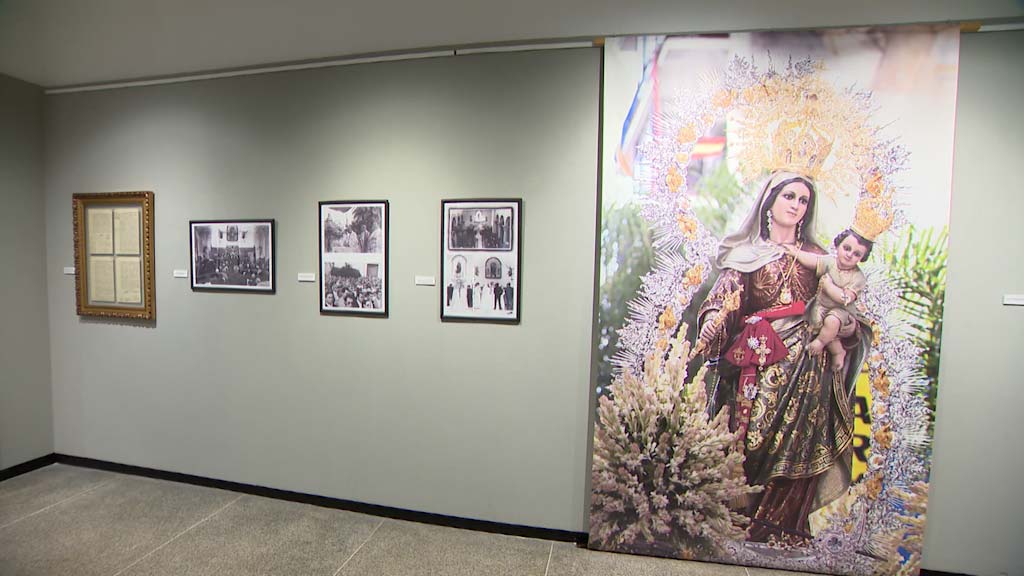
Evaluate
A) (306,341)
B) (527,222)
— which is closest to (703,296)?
(527,222)

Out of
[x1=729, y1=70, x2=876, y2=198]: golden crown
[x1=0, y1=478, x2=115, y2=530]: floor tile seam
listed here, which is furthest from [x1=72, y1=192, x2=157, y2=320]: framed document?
[x1=729, y1=70, x2=876, y2=198]: golden crown

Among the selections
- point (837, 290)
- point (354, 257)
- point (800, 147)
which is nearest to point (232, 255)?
point (354, 257)

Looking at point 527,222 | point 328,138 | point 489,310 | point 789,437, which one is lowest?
point 789,437

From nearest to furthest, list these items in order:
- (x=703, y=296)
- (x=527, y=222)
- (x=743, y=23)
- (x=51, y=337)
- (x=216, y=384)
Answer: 1. (x=743, y=23)
2. (x=703, y=296)
3. (x=527, y=222)
4. (x=216, y=384)
5. (x=51, y=337)

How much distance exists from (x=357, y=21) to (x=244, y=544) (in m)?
2.94

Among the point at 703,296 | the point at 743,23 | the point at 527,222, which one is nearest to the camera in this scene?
the point at 743,23

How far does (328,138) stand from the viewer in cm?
282

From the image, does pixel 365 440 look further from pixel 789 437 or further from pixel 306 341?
pixel 789 437

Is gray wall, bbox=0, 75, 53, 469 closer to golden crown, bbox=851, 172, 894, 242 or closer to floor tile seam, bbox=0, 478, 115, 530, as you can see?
floor tile seam, bbox=0, 478, 115, 530

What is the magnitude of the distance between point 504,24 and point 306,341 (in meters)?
2.27

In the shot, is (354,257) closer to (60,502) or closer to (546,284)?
(546,284)

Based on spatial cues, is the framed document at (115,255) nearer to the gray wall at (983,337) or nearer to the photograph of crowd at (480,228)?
the photograph of crowd at (480,228)

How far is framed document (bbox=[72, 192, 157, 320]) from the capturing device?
3.17 m

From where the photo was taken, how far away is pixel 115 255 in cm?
326
